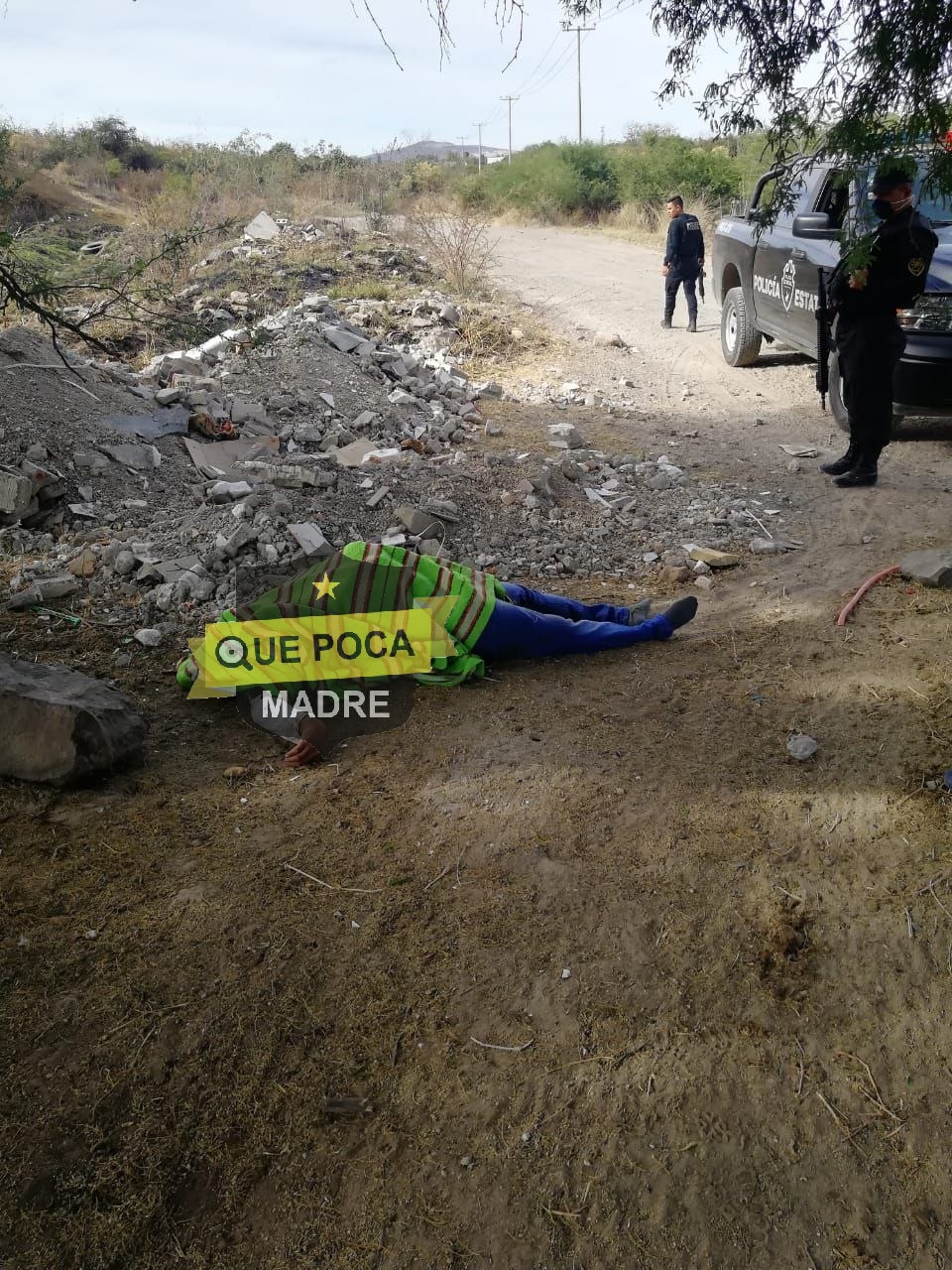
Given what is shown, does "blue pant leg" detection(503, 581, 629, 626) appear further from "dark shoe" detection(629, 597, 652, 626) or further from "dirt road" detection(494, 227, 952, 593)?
"dirt road" detection(494, 227, 952, 593)

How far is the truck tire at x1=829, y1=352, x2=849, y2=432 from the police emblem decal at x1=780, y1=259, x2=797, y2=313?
3.06 feet

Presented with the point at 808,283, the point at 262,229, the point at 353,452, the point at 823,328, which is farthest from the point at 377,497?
the point at 262,229

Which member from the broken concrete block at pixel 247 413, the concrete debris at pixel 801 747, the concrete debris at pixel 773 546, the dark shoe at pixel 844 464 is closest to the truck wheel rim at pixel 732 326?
the dark shoe at pixel 844 464

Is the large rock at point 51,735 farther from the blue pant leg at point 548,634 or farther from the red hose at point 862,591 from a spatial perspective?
the red hose at point 862,591

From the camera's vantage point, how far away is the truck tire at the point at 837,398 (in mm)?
7312

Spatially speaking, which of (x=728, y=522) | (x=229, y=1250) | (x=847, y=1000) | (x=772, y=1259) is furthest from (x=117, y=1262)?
(x=728, y=522)

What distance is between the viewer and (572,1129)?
213 centimetres

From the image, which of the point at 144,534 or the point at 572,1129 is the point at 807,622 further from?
the point at 144,534

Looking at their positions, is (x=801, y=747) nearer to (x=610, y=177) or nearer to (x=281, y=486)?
(x=281, y=486)

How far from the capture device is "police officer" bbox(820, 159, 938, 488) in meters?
5.16

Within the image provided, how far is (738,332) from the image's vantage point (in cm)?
959

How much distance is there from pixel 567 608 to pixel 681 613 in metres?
0.55

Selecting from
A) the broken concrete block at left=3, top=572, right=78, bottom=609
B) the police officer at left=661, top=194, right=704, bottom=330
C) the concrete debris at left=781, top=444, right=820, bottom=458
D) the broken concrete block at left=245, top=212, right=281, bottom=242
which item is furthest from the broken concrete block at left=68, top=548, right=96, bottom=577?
the broken concrete block at left=245, top=212, right=281, bottom=242

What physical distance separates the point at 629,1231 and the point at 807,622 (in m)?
3.09
